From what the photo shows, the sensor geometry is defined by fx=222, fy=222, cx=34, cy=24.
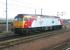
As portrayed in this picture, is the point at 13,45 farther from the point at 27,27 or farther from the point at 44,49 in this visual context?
the point at 27,27

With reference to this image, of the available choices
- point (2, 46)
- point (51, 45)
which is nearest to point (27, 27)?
point (51, 45)

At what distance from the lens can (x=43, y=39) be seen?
16.4 meters

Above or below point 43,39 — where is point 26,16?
above

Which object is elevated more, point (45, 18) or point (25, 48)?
point (45, 18)

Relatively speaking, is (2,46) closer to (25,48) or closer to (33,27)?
(25,48)

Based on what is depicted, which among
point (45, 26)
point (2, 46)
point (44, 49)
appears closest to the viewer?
point (2, 46)

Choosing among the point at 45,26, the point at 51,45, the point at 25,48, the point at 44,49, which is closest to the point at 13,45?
the point at 25,48

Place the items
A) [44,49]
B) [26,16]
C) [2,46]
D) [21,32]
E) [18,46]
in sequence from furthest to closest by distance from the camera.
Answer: [26,16] < [21,32] < [44,49] < [18,46] < [2,46]

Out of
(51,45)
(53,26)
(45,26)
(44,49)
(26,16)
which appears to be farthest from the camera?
(53,26)

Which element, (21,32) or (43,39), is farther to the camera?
(21,32)

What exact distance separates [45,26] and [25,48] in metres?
20.3

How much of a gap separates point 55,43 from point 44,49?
2712 mm

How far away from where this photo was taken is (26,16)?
27.5 meters

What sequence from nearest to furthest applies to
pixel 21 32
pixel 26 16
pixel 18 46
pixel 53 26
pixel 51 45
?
pixel 18 46, pixel 51 45, pixel 21 32, pixel 26 16, pixel 53 26
